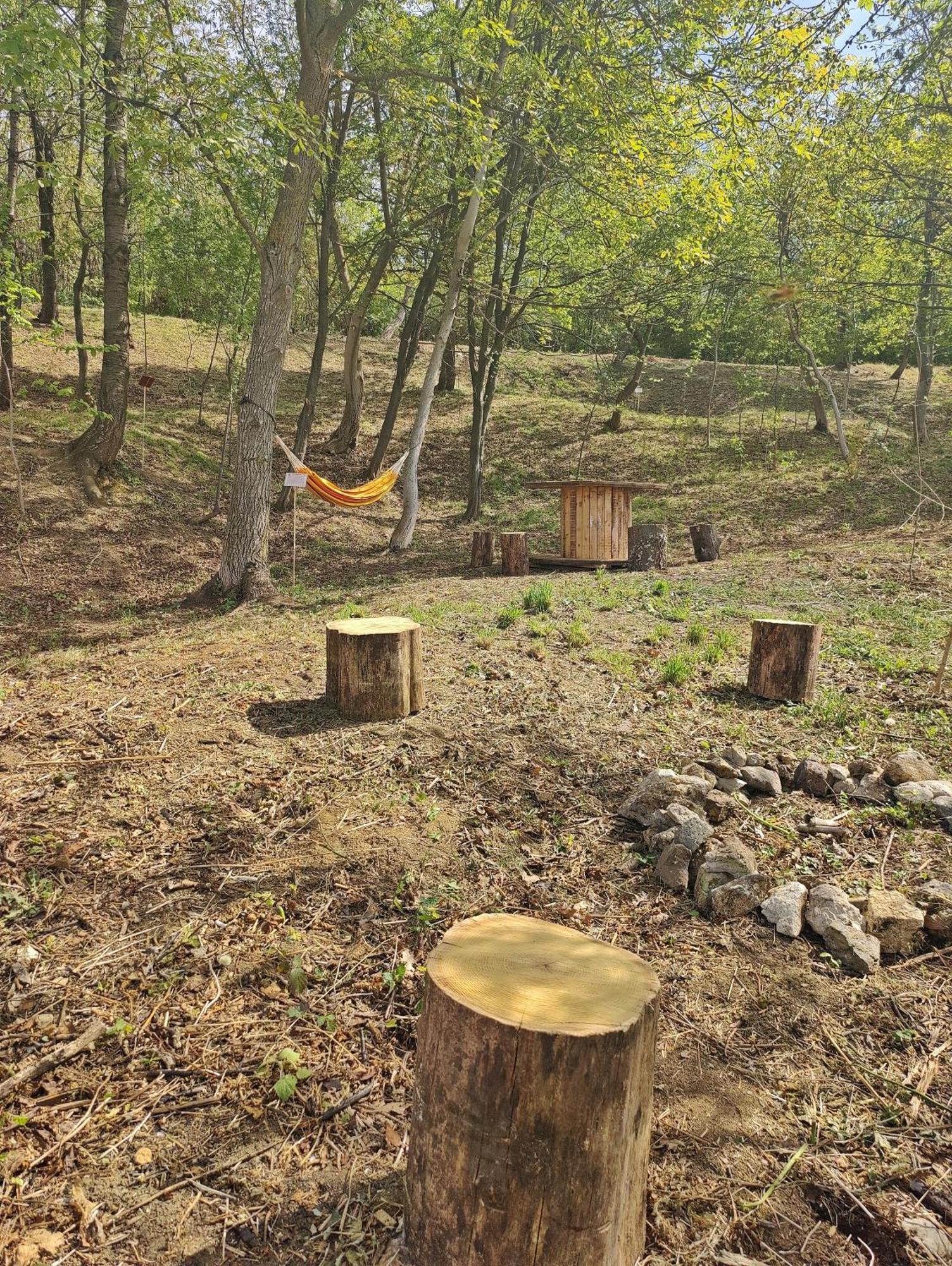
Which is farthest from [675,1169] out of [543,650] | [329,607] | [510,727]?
[329,607]

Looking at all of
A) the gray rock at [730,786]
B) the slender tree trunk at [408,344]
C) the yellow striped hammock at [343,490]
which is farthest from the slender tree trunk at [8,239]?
the gray rock at [730,786]

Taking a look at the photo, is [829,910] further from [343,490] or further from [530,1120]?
[343,490]

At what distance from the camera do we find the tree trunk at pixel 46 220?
9.47m

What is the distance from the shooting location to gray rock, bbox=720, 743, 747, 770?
138 inches

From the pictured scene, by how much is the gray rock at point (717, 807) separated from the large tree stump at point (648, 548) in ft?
21.7

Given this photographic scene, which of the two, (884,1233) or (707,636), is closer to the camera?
(884,1233)

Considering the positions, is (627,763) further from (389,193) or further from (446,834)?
(389,193)

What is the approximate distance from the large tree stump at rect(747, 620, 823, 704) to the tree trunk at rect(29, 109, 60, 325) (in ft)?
23.6

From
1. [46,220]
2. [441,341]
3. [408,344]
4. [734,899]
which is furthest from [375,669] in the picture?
[46,220]

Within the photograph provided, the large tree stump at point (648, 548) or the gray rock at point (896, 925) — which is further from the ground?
the large tree stump at point (648, 548)

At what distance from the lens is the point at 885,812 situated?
319 centimetres

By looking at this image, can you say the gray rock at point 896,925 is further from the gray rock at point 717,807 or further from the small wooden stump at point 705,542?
the small wooden stump at point 705,542

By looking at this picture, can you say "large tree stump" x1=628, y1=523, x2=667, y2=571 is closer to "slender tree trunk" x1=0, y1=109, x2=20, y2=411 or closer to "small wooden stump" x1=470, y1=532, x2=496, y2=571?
"small wooden stump" x1=470, y1=532, x2=496, y2=571

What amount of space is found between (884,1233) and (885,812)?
1.93m
